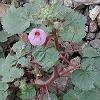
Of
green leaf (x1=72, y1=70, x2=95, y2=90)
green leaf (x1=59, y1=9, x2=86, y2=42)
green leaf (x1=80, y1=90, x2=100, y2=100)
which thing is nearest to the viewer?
green leaf (x1=59, y1=9, x2=86, y2=42)

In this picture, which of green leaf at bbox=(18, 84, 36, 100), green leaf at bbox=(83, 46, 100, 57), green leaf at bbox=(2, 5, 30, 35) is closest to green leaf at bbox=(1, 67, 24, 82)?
green leaf at bbox=(18, 84, 36, 100)

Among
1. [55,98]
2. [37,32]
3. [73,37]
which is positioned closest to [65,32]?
[73,37]

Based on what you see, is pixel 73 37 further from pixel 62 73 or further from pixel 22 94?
pixel 22 94

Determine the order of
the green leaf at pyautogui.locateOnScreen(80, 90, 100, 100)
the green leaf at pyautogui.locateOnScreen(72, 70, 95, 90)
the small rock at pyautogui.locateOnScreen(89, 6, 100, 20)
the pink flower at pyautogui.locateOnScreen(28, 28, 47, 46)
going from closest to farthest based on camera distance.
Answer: the pink flower at pyautogui.locateOnScreen(28, 28, 47, 46), the green leaf at pyautogui.locateOnScreen(72, 70, 95, 90), the green leaf at pyautogui.locateOnScreen(80, 90, 100, 100), the small rock at pyautogui.locateOnScreen(89, 6, 100, 20)

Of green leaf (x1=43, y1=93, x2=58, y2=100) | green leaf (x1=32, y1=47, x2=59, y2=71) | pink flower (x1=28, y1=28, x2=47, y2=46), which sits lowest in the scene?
green leaf (x1=43, y1=93, x2=58, y2=100)

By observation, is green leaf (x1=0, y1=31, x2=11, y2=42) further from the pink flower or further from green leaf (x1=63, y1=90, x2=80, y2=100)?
the pink flower

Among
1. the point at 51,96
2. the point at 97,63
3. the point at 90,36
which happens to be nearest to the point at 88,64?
the point at 97,63

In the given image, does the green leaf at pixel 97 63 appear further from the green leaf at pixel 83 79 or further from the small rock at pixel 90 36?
the small rock at pixel 90 36
